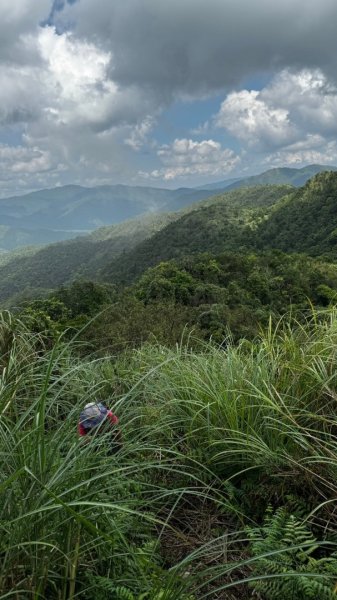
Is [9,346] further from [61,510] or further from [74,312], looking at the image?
[74,312]

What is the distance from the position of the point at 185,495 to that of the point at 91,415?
52cm

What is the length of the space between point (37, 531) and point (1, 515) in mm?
120

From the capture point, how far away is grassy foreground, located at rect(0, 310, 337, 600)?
1081 mm

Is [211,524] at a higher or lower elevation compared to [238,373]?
lower

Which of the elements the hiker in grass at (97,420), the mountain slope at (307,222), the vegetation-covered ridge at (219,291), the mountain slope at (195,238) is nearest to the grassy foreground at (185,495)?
the hiker in grass at (97,420)

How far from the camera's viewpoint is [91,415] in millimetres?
1745

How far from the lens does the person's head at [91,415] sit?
5.70ft

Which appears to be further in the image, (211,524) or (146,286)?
(146,286)

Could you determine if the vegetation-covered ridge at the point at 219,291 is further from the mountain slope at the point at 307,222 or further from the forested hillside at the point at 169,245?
the forested hillside at the point at 169,245

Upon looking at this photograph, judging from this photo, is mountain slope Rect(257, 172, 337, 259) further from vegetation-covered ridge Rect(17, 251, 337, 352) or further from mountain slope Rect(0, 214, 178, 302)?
mountain slope Rect(0, 214, 178, 302)

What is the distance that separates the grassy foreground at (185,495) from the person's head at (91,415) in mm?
59

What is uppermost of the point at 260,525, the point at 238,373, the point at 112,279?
the point at 238,373

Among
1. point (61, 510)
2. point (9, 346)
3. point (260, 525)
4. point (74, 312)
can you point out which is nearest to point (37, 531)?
point (61, 510)

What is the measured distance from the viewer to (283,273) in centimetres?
3822
